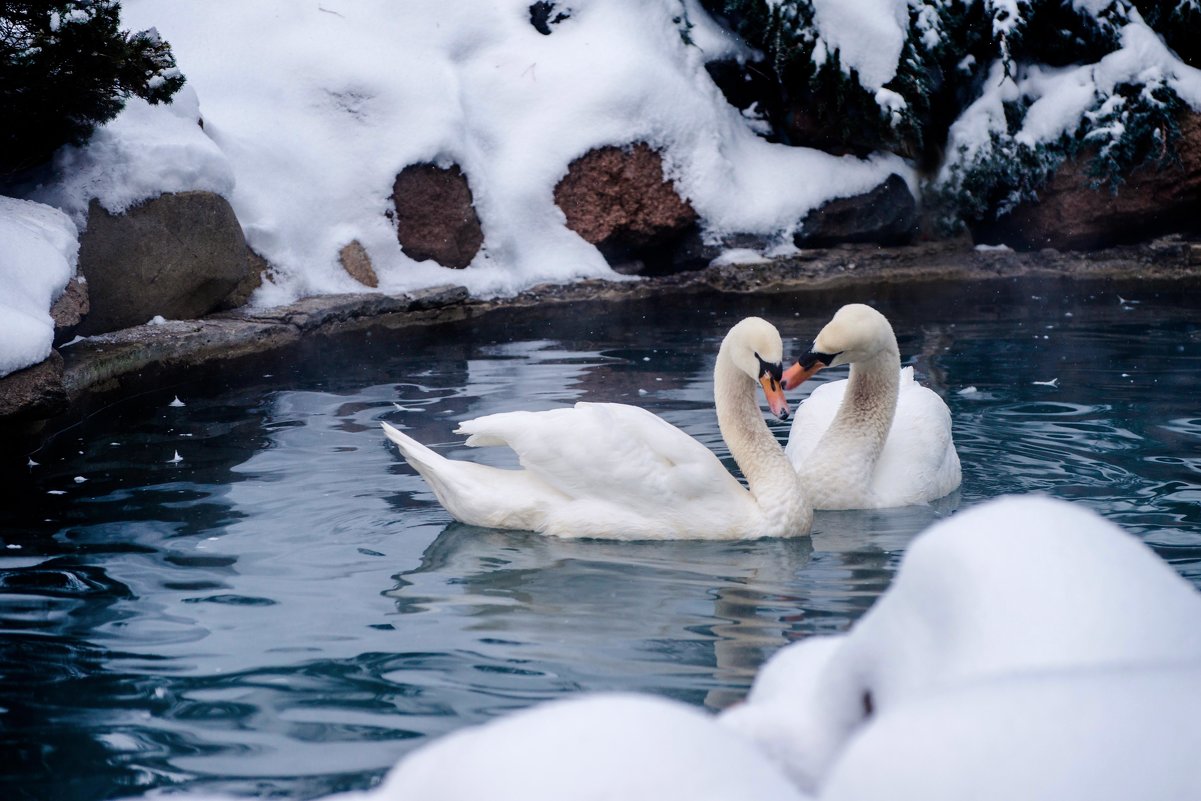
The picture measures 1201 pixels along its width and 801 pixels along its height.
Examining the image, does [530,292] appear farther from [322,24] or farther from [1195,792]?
[1195,792]

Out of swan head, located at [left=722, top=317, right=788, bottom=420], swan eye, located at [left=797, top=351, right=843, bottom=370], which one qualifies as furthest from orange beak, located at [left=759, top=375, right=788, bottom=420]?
swan eye, located at [left=797, top=351, right=843, bottom=370]

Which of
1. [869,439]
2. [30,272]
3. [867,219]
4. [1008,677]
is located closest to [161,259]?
[30,272]

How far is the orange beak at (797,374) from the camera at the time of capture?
5.08 metres

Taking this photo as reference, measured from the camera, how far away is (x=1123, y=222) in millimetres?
10562

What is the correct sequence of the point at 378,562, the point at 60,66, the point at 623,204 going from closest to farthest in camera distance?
the point at 378,562 → the point at 60,66 → the point at 623,204

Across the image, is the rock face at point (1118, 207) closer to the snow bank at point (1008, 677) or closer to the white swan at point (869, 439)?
the white swan at point (869, 439)

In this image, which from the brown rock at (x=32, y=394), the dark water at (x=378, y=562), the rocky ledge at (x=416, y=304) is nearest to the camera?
the dark water at (x=378, y=562)

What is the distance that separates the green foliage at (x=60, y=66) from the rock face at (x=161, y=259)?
Answer: 521 mm

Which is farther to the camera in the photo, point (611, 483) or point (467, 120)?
point (467, 120)

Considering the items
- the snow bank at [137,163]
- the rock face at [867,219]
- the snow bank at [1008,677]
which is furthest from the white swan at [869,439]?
the rock face at [867,219]

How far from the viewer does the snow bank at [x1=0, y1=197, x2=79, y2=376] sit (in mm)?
5016

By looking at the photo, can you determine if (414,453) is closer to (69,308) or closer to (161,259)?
(69,308)

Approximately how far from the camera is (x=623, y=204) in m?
9.87

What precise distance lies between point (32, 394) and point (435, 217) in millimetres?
4550
